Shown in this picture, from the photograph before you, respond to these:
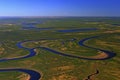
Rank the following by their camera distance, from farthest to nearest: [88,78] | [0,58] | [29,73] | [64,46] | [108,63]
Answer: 1. [64,46]
2. [0,58]
3. [108,63]
4. [29,73]
5. [88,78]

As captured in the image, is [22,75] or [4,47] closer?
[22,75]

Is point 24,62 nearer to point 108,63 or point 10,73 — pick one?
point 10,73

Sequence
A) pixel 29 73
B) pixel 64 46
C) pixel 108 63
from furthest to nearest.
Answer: pixel 64 46
pixel 108 63
pixel 29 73

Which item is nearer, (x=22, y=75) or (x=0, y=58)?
(x=22, y=75)

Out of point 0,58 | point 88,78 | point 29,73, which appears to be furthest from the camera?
point 0,58

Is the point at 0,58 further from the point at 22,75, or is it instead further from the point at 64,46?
the point at 64,46

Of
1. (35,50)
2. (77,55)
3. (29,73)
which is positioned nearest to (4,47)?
(35,50)

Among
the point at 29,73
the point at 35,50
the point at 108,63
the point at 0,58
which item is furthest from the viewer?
the point at 35,50

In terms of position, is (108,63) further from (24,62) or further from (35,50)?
(35,50)

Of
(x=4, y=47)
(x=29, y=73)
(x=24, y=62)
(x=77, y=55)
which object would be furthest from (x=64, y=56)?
(x=4, y=47)
